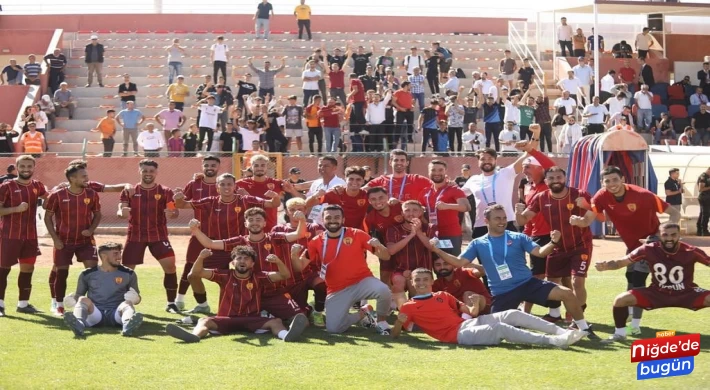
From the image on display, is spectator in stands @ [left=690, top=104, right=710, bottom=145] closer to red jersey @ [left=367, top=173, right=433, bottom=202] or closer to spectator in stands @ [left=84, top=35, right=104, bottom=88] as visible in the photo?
spectator in stands @ [left=84, top=35, right=104, bottom=88]

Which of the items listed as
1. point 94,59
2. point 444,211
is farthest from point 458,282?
point 94,59

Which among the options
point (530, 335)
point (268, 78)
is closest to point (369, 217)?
point (530, 335)

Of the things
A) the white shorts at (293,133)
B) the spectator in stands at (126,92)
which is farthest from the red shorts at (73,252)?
the spectator in stands at (126,92)

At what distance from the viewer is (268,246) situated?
41.9ft

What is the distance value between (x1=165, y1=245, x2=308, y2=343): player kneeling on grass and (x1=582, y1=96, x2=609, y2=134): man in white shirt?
1684cm

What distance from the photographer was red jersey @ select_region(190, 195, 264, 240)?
1363 centimetres

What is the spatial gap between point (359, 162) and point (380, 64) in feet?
22.7

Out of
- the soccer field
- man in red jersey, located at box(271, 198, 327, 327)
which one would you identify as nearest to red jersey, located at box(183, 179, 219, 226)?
man in red jersey, located at box(271, 198, 327, 327)


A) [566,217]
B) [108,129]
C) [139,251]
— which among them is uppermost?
[108,129]

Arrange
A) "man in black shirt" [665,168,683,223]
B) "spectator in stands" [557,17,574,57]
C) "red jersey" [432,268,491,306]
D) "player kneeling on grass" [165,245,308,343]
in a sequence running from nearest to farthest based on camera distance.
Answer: "player kneeling on grass" [165,245,308,343] → "red jersey" [432,268,491,306] → "man in black shirt" [665,168,683,223] → "spectator in stands" [557,17,574,57]

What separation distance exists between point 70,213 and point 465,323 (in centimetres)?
514

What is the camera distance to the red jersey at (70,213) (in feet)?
44.9

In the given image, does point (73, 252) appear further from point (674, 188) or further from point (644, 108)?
point (644, 108)

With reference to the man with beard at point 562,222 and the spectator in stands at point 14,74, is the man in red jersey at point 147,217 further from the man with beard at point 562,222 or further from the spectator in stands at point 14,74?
the spectator in stands at point 14,74
